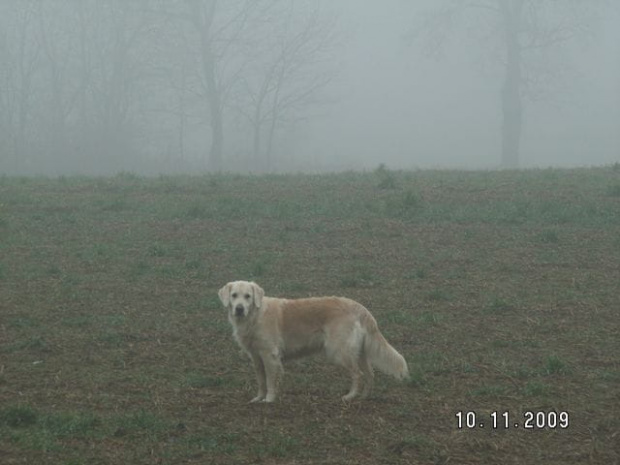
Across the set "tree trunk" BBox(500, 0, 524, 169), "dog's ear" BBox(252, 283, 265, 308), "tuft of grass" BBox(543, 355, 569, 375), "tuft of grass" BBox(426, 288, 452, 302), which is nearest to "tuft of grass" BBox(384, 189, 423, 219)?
"tuft of grass" BBox(426, 288, 452, 302)

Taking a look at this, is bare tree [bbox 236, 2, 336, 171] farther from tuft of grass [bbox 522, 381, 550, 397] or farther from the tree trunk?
tuft of grass [bbox 522, 381, 550, 397]

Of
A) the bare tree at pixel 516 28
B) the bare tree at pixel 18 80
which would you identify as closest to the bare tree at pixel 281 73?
the bare tree at pixel 516 28

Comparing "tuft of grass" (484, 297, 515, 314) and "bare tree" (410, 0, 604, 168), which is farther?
"bare tree" (410, 0, 604, 168)

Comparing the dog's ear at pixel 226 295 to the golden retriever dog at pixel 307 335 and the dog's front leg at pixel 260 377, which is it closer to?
the golden retriever dog at pixel 307 335

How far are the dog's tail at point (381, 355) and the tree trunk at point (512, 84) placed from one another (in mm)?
28722

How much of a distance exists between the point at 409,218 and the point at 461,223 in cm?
90

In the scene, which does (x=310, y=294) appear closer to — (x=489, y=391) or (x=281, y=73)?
(x=489, y=391)

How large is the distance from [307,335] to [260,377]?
495 millimetres

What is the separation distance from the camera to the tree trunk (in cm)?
3503

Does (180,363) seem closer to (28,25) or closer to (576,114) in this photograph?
(28,25)

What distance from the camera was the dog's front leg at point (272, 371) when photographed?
6922 millimetres
